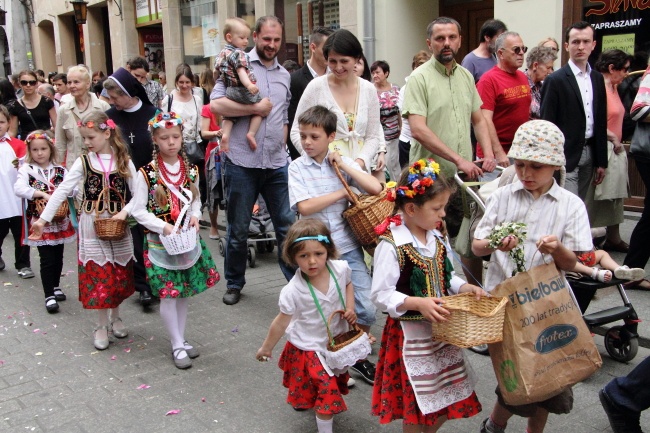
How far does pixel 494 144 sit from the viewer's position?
232 inches

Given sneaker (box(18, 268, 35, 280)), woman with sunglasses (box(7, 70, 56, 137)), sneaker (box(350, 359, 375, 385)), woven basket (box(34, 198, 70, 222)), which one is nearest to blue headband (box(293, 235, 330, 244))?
sneaker (box(350, 359, 375, 385))

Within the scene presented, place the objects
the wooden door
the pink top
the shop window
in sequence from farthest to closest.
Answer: the shop window → the wooden door → the pink top

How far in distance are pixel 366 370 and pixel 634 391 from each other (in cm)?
170

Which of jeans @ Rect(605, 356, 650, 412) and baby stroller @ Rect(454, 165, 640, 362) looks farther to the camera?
baby stroller @ Rect(454, 165, 640, 362)

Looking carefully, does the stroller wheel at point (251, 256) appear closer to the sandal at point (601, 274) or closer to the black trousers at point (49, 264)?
the black trousers at point (49, 264)

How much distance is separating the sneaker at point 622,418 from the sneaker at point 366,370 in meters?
1.50

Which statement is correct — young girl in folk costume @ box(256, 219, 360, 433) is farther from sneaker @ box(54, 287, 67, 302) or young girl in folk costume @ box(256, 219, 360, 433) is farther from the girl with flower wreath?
sneaker @ box(54, 287, 67, 302)

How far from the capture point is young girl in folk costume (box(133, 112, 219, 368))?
4961 mm

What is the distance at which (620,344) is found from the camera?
471 cm

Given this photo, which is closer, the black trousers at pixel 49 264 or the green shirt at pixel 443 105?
the green shirt at pixel 443 105

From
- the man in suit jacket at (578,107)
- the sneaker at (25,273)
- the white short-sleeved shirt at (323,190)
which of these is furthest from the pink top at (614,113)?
the sneaker at (25,273)

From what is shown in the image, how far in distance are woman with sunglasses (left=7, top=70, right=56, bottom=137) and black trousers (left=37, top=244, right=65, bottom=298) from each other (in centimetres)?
363

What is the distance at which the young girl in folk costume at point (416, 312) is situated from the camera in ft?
10.6

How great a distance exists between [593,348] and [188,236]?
9.51ft
